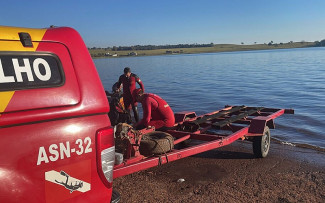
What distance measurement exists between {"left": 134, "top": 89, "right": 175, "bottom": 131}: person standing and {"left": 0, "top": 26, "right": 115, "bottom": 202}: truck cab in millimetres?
3566

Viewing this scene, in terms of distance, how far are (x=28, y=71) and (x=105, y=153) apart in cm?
85

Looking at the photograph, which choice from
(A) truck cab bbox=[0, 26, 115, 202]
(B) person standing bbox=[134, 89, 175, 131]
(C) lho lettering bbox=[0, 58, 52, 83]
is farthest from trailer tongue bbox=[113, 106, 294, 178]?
(C) lho lettering bbox=[0, 58, 52, 83]

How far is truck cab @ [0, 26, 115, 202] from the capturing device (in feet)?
6.53

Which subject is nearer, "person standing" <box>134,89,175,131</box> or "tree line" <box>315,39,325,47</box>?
"person standing" <box>134,89,175,131</box>

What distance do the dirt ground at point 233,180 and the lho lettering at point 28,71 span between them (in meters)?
2.94

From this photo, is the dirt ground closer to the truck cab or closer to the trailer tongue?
the trailer tongue

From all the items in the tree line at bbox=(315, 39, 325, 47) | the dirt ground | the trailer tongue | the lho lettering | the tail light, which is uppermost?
the lho lettering

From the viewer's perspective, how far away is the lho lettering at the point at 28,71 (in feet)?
6.69

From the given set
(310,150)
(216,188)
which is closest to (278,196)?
(216,188)

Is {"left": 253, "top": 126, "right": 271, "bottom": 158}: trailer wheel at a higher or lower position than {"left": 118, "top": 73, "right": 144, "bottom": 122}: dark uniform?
lower

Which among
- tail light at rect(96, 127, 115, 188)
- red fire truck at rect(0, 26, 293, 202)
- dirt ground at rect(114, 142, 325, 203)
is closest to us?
red fire truck at rect(0, 26, 293, 202)

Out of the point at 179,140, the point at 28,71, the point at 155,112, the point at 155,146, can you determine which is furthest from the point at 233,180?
the point at 28,71

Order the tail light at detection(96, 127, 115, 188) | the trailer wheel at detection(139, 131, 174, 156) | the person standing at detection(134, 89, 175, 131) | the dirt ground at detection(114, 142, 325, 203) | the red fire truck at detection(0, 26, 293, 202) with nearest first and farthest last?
the red fire truck at detection(0, 26, 293, 202)
the tail light at detection(96, 127, 115, 188)
the dirt ground at detection(114, 142, 325, 203)
the trailer wheel at detection(139, 131, 174, 156)
the person standing at detection(134, 89, 175, 131)

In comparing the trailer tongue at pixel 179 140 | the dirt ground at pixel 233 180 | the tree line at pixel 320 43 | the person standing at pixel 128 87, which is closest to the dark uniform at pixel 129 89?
the person standing at pixel 128 87
